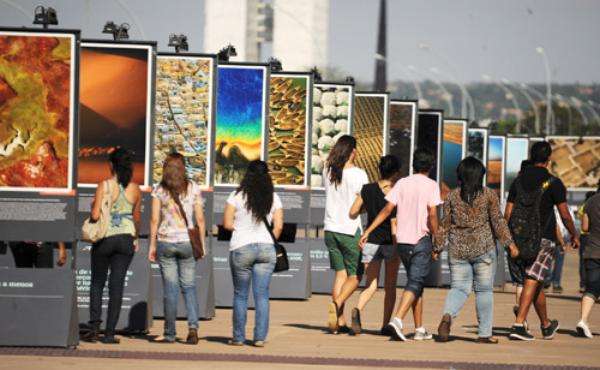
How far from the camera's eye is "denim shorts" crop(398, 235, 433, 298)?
17234mm

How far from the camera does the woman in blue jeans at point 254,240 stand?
1625 cm

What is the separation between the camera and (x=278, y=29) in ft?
632

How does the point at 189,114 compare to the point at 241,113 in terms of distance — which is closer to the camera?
the point at 189,114

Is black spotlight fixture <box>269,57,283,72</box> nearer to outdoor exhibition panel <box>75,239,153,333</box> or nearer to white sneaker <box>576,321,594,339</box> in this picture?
white sneaker <box>576,321,594,339</box>

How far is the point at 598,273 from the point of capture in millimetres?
18734

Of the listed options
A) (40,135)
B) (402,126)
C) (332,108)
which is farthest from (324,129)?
(40,135)

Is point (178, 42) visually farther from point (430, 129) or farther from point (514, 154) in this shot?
point (514, 154)

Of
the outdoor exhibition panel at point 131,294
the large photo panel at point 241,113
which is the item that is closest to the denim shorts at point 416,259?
the outdoor exhibition panel at point 131,294

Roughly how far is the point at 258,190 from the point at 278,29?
176890mm

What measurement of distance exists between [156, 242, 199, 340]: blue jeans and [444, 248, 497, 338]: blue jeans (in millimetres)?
2455

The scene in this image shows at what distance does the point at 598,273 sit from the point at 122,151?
5.28 m

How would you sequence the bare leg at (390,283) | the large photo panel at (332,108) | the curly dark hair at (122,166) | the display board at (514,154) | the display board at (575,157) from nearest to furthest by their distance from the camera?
the curly dark hair at (122,166)
the bare leg at (390,283)
the large photo panel at (332,108)
the display board at (514,154)
the display board at (575,157)

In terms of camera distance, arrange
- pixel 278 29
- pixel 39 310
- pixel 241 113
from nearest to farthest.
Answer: pixel 39 310 < pixel 241 113 < pixel 278 29

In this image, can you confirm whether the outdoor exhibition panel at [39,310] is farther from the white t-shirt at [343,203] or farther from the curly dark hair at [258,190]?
the white t-shirt at [343,203]
